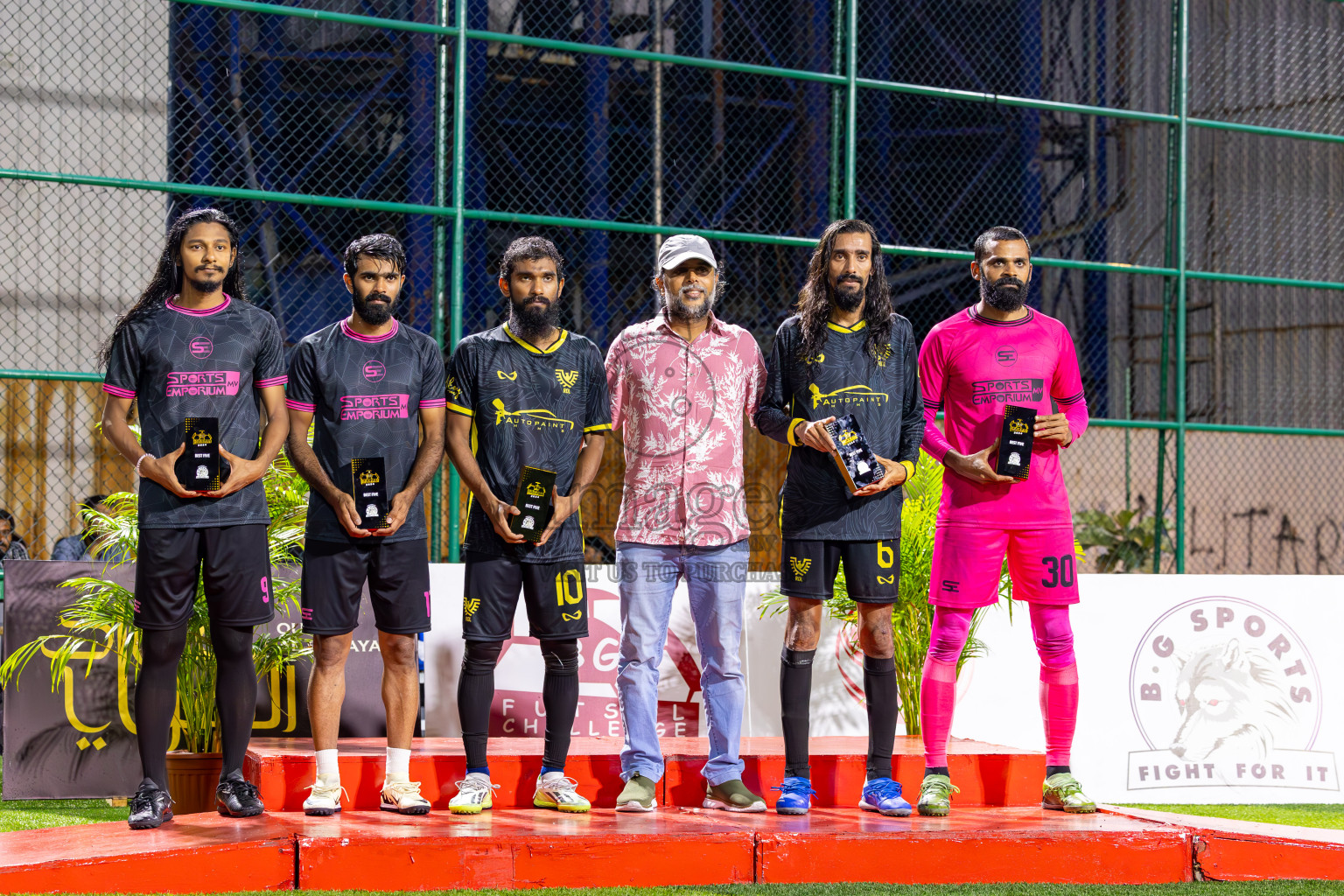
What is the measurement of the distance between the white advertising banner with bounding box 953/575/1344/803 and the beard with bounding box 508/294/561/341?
2983mm

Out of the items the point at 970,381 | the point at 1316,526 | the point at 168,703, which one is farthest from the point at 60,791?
the point at 1316,526

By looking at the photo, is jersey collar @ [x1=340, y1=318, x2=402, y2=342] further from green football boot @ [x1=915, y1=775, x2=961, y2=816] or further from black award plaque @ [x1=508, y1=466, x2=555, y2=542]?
green football boot @ [x1=915, y1=775, x2=961, y2=816]

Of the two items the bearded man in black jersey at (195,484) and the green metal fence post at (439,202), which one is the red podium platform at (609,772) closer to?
the bearded man in black jersey at (195,484)

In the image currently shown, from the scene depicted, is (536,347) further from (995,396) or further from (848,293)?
(995,396)

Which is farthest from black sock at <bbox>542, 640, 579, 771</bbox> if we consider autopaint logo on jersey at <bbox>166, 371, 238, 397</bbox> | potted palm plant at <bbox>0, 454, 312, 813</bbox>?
potted palm plant at <bbox>0, 454, 312, 813</bbox>

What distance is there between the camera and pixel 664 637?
4289 mm

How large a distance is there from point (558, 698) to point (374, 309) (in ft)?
4.79

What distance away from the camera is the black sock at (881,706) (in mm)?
4316

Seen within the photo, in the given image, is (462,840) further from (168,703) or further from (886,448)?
(886,448)

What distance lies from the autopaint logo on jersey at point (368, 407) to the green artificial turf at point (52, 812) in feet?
6.63

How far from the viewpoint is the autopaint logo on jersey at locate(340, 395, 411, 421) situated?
4152 mm

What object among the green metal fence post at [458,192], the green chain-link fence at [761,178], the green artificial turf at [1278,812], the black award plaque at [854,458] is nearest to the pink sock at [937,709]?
the black award plaque at [854,458]

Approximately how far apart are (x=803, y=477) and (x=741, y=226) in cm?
981

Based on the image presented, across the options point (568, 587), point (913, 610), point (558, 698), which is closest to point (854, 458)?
point (568, 587)
